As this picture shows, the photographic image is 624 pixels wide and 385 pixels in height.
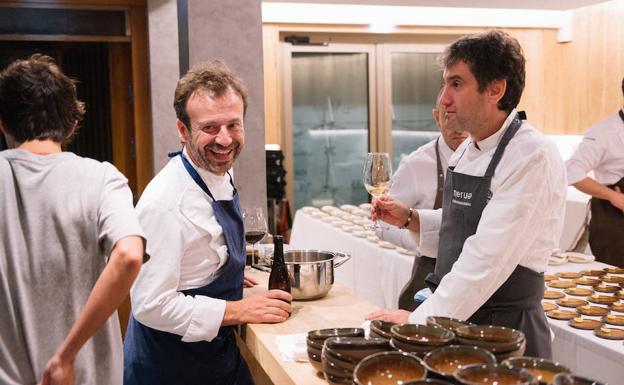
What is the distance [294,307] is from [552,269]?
179 cm

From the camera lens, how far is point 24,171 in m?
1.94

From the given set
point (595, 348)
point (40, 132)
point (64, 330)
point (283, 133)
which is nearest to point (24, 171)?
point (40, 132)

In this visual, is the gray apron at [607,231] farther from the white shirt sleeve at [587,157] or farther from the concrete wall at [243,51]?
the concrete wall at [243,51]

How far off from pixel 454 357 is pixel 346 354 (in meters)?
0.25

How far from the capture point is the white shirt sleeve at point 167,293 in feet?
6.71

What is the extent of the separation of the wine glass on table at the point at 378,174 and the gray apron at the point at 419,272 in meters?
0.55

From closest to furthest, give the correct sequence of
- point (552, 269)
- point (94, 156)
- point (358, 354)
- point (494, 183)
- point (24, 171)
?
point (358, 354), point (24, 171), point (494, 183), point (552, 269), point (94, 156)

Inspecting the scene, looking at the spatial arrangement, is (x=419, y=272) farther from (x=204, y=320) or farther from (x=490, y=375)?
(x=490, y=375)

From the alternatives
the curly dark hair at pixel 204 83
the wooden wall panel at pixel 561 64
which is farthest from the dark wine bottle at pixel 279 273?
the wooden wall panel at pixel 561 64

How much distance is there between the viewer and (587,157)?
189 inches

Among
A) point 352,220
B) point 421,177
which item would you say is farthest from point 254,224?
point 352,220

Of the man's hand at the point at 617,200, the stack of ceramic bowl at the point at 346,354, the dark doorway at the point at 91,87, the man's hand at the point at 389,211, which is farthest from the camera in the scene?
the dark doorway at the point at 91,87

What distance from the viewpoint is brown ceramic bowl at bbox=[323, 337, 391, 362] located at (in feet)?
5.10

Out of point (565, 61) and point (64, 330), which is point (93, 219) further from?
point (565, 61)
